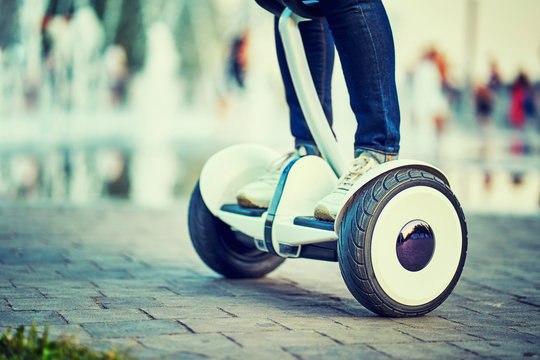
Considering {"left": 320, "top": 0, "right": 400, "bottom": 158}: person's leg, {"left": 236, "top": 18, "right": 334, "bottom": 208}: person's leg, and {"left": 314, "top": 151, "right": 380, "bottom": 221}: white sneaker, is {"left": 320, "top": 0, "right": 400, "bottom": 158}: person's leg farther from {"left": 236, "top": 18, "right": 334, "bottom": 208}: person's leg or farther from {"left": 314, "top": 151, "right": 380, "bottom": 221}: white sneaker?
{"left": 236, "top": 18, "right": 334, "bottom": 208}: person's leg

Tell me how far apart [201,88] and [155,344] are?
25.0 meters

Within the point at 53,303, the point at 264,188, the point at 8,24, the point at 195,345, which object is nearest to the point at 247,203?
the point at 264,188

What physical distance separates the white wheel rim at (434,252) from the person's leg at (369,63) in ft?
0.87

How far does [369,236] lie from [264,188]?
73cm

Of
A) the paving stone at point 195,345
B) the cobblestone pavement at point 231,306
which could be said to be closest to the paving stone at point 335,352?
the cobblestone pavement at point 231,306

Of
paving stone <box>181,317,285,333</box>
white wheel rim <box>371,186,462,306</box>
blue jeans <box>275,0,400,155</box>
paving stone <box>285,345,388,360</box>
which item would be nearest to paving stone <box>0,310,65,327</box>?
paving stone <box>181,317,285,333</box>

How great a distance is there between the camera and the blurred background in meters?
10.5

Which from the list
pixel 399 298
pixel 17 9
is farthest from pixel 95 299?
pixel 17 9

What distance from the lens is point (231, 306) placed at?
3.21m

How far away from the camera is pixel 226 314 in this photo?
Result: 10.00 ft

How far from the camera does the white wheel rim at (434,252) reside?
117 inches

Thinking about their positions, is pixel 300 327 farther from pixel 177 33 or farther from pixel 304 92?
pixel 177 33

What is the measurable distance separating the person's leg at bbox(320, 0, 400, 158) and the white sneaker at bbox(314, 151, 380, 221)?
44 millimetres

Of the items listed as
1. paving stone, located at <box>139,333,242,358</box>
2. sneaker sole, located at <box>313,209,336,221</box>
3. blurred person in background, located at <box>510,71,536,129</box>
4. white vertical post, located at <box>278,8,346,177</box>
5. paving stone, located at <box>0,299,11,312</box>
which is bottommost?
paving stone, located at <box>0,299,11,312</box>
